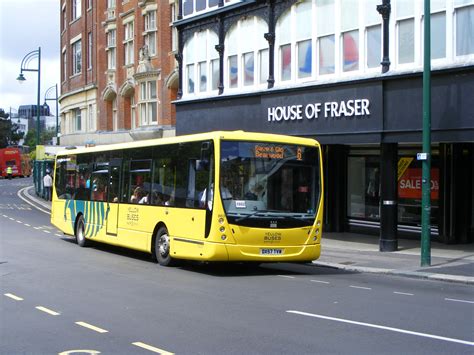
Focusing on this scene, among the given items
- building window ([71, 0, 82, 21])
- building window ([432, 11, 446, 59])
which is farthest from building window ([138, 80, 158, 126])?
building window ([432, 11, 446, 59])

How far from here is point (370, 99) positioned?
63.6ft

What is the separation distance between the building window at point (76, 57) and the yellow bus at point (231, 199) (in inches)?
Result: 1308

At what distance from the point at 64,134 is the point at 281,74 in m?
31.2

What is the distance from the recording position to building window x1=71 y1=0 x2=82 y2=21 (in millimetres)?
47794

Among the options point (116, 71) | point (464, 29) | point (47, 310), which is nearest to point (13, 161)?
point (116, 71)

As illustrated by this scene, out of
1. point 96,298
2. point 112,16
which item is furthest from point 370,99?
point 112,16

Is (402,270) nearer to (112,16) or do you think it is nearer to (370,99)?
(370,99)

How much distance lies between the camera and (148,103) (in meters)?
37.8

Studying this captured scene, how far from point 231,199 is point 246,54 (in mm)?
11764

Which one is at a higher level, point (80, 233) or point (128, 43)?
point (128, 43)

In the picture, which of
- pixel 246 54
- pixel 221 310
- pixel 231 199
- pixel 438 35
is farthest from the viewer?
pixel 246 54

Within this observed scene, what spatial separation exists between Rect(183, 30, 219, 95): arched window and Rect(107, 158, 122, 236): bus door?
851 cm

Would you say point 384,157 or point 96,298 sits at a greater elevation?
point 384,157

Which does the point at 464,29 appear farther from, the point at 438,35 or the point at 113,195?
the point at 113,195
